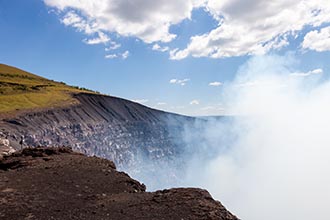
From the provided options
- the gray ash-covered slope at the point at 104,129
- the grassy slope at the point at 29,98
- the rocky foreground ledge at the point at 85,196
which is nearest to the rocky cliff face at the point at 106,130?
the gray ash-covered slope at the point at 104,129

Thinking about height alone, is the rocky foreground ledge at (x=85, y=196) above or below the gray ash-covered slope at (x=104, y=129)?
below

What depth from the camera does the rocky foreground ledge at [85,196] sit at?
53.9ft

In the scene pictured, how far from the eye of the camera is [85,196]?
63.4ft

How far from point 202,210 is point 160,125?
153 m

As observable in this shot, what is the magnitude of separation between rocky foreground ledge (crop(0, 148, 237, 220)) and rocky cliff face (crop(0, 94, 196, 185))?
1584 inches

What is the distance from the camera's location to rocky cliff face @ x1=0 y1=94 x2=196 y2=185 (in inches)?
3430

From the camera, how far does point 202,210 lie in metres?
16.3

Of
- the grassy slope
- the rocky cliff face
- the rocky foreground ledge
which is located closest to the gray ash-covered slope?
the rocky cliff face

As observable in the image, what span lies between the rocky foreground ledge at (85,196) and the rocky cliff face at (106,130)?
4024 cm

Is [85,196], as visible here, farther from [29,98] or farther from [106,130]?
[106,130]

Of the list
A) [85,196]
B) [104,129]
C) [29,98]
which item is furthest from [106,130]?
[85,196]

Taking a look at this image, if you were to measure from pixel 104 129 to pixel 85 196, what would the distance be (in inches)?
4045

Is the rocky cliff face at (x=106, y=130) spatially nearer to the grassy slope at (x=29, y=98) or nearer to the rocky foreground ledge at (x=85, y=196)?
the grassy slope at (x=29, y=98)

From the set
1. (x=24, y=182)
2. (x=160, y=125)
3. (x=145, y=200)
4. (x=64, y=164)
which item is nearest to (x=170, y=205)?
(x=145, y=200)
